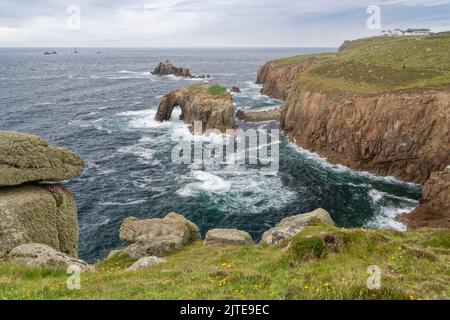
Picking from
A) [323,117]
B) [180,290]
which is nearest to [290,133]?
[323,117]

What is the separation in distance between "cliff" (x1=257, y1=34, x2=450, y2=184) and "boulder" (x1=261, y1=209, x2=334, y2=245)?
97.0 ft

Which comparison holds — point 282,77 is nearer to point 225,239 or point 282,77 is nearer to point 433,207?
point 433,207

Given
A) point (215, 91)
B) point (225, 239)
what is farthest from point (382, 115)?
point (215, 91)

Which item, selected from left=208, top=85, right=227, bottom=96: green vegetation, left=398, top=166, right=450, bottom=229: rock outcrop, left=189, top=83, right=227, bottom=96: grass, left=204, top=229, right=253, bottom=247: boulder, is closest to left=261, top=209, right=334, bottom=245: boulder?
left=204, top=229, right=253, bottom=247: boulder

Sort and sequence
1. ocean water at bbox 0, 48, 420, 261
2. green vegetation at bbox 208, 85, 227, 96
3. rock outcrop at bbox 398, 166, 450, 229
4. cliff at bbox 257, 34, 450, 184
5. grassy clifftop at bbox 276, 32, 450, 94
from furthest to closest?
green vegetation at bbox 208, 85, 227, 96, grassy clifftop at bbox 276, 32, 450, 94, cliff at bbox 257, 34, 450, 184, ocean water at bbox 0, 48, 420, 261, rock outcrop at bbox 398, 166, 450, 229

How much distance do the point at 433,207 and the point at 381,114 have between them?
21804 millimetres

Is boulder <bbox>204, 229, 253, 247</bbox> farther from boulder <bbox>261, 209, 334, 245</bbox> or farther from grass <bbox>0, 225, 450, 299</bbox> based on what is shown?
grass <bbox>0, 225, 450, 299</bbox>

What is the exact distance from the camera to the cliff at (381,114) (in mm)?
55938

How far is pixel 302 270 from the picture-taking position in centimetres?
1638

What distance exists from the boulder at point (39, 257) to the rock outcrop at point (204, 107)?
6348 cm

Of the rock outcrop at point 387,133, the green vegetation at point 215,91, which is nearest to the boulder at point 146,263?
the rock outcrop at point 387,133

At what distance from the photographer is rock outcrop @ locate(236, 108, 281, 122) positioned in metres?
95.9

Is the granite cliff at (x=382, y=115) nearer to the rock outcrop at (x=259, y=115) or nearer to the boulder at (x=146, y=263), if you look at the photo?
the rock outcrop at (x=259, y=115)

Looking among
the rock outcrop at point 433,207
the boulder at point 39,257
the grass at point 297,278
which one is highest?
the grass at point 297,278
